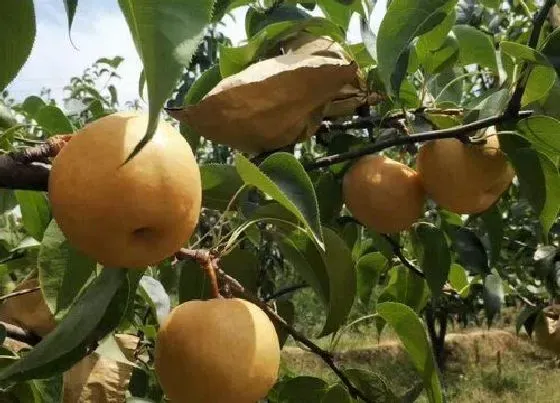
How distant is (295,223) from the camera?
0.98 m

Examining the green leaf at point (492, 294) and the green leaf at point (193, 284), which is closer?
the green leaf at point (193, 284)

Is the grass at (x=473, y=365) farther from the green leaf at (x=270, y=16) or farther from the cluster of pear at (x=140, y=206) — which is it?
the cluster of pear at (x=140, y=206)

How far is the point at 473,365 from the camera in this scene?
29.2 ft

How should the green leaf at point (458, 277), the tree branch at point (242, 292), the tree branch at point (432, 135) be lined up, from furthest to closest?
the green leaf at point (458, 277), the tree branch at point (432, 135), the tree branch at point (242, 292)

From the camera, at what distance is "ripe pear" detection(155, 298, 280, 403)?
778 millimetres

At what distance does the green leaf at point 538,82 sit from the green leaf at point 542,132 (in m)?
0.03

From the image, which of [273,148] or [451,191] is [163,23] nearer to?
[273,148]

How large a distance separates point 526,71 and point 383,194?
0.32m

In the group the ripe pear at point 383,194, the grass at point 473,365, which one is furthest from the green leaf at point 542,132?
the grass at point 473,365

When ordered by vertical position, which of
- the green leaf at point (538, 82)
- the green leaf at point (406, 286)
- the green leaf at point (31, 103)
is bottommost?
the green leaf at point (406, 286)

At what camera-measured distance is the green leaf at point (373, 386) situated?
1172 mm

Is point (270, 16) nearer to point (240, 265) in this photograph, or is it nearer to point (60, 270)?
point (240, 265)

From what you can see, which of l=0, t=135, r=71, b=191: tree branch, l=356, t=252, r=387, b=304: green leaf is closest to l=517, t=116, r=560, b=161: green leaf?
l=356, t=252, r=387, b=304: green leaf

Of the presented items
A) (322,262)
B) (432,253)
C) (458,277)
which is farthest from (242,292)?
(458,277)
